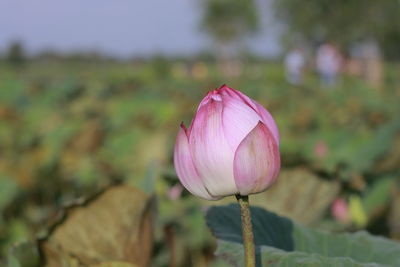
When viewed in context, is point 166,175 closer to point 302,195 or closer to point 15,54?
point 302,195

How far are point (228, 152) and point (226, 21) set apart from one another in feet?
130

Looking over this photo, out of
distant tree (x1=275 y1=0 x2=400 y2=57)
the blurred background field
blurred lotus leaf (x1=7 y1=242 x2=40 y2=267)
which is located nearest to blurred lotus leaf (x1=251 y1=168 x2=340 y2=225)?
the blurred background field

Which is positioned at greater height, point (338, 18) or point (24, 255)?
point (338, 18)

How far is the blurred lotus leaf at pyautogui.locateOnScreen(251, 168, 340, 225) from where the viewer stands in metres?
1.23

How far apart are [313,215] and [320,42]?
91.8 ft

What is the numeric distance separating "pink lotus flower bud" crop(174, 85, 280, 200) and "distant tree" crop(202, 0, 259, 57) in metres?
38.9

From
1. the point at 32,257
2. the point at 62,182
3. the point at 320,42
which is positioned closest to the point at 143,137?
the point at 62,182

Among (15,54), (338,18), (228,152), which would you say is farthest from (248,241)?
(15,54)

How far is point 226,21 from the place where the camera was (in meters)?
39.7

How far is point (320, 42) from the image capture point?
93.7 feet

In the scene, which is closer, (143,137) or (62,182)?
(62,182)

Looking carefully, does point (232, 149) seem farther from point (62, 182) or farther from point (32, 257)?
point (62, 182)

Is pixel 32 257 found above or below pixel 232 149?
below

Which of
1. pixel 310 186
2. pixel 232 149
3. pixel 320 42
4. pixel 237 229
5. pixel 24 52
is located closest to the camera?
pixel 232 149
